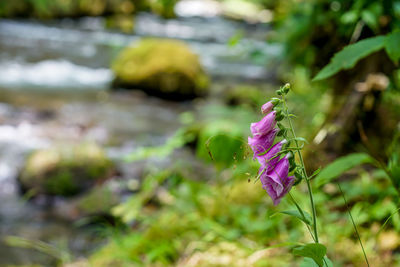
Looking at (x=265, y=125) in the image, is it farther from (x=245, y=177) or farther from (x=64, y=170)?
(x=64, y=170)

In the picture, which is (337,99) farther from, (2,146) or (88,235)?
(2,146)

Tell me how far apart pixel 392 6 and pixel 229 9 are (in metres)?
22.8

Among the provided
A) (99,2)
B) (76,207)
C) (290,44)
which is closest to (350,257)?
(290,44)

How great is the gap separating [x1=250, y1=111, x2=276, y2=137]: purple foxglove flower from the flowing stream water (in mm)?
1734

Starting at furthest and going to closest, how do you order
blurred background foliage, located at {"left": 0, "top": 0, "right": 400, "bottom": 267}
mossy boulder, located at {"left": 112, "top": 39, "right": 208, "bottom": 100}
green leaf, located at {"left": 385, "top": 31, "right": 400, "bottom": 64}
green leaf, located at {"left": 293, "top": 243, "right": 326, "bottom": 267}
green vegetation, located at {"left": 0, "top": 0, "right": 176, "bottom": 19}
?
green vegetation, located at {"left": 0, "top": 0, "right": 176, "bottom": 19}, mossy boulder, located at {"left": 112, "top": 39, "right": 208, "bottom": 100}, blurred background foliage, located at {"left": 0, "top": 0, "right": 400, "bottom": 267}, green leaf, located at {"left": 385, "top": 31, "right": 400, "bottom": 64}, green leaf, located at {"left": 293, "top": 243, "right": 326, "bottom": 267}

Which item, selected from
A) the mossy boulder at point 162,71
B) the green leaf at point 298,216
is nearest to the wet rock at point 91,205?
the green leaf at point 298,216

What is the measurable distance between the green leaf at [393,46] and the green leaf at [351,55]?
0.06 ft

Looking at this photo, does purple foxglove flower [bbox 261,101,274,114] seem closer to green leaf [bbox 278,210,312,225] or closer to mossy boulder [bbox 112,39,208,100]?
green leaf [bbox 278,210,312,225]

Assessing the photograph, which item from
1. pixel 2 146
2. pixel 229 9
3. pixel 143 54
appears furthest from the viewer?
pixel 229 9

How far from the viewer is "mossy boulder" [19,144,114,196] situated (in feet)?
13.7

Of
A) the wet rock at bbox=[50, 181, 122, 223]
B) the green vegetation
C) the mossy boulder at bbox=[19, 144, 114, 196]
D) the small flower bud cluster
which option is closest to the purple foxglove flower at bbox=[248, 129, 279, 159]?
the small flower bud cluster

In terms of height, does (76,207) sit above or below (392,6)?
below

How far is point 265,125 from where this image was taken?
851 mm

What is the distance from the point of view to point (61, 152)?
445cm
